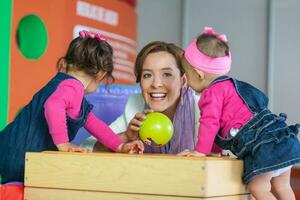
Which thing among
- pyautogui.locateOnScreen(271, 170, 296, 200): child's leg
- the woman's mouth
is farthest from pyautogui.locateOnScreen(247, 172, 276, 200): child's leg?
the woman's mouth

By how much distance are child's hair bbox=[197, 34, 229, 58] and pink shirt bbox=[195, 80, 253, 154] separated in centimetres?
13

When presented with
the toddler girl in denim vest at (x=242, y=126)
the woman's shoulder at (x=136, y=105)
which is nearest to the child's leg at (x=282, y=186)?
the toddler girl in denim vest at (x=242, y=126)

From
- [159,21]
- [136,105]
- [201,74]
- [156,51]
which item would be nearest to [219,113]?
[201,74]

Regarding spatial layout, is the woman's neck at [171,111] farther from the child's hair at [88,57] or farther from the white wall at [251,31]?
the white wall at [251,31]

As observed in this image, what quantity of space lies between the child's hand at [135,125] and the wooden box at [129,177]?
466mm

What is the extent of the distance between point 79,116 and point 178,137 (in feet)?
1.43

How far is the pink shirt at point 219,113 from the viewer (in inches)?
73.6

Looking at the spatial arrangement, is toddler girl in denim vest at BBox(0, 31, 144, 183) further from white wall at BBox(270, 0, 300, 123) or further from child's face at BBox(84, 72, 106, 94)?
white wall at BBox(270, 0, 300, 123)

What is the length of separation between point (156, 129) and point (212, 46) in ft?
1.04

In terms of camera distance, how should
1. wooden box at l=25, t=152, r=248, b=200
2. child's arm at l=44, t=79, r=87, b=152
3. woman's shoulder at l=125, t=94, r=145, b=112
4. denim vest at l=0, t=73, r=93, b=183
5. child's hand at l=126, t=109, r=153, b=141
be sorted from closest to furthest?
wooden box at l=25, t=152, r=248, b=200, child's arm at l=44, t=79, r=87, b=152, denim vest at l=0, t=73, r=93, b=183, child's hand at l=126, t=109, r=153, b=141, woman's shoulder at l=125, t=94, r=145, b=112

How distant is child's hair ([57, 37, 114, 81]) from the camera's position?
2049 mm

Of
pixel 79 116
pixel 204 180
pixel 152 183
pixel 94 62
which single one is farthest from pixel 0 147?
pixel 204 180

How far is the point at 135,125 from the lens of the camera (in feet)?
7.20

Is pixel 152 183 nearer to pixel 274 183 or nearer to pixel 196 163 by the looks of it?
pixel 196 163
